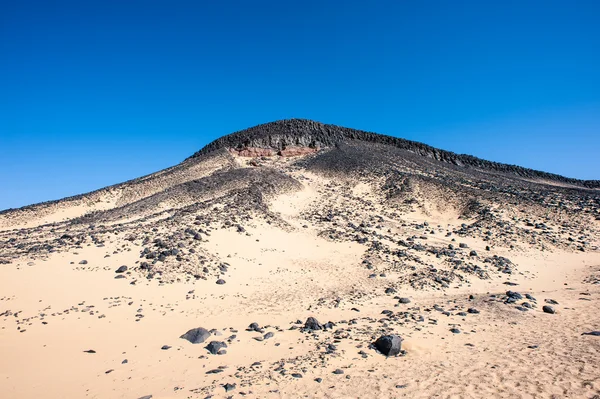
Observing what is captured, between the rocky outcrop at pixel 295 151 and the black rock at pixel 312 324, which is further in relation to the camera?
the rocky outcrop at pixel 295 151

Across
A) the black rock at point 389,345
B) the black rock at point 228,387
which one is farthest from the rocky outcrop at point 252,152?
the black rock at point 228,387

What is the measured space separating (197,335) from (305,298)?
4.54 m

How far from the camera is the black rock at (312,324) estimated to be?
10125 millimetres

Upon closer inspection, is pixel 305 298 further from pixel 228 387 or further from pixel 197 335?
pixel 228 387

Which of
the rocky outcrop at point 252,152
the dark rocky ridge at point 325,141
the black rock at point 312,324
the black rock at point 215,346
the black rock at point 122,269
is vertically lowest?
the black rock at point 215,346

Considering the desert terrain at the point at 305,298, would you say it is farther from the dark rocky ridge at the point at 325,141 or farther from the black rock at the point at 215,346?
the dark rocky ridge at the point at 325,141

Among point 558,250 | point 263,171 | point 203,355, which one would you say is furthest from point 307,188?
point 203,355

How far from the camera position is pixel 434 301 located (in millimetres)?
13039

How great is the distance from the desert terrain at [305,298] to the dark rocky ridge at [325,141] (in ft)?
52.6

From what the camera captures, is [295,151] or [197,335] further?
[295,151]

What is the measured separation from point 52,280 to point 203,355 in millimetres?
7901

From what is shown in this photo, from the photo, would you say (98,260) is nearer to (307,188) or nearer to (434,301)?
(434,301)

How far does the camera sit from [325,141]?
46.4 m

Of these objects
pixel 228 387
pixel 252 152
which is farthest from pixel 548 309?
pixel 252 152
